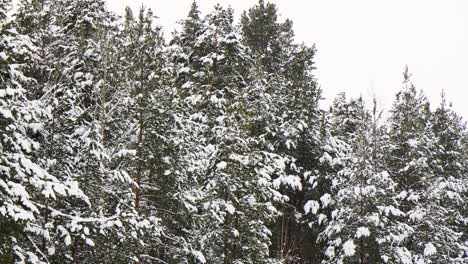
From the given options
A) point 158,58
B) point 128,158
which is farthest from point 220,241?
point 158,58

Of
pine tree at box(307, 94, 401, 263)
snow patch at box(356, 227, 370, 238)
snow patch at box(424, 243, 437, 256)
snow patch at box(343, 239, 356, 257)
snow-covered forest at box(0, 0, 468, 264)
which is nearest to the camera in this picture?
snow-covered forest at box(0, 0, 468, 264)

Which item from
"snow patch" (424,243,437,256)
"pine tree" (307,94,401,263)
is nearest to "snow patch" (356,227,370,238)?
"pine tree" (307,94,401,263)

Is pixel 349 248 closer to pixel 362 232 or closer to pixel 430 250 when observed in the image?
pixel 362 232

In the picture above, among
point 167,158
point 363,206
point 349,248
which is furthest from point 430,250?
point 167,158

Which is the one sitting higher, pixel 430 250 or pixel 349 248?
pixel 430 250

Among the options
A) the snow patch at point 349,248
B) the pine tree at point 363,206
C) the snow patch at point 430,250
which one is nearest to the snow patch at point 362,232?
the pine tree at point 363,206

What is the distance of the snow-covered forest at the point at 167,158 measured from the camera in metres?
9.20

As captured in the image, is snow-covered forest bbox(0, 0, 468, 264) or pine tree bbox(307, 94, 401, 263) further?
pine tree bbox(307, 94, 401, 263)

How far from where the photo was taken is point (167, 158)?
41.9 ft

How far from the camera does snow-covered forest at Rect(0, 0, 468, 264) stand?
9.20m

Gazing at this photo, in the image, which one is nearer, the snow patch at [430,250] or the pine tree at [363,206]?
the pine tree at [363,206]

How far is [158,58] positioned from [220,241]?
686 cm

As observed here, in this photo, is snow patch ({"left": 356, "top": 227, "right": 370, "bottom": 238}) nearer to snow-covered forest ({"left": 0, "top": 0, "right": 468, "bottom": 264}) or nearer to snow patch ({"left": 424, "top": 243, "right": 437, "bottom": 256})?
snow-covered forest ({"left": 0, "top": 0, "right": 468, "bottom": 264})

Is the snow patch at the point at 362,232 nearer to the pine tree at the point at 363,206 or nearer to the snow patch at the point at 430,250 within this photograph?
the pine tree at the point at 363,206
